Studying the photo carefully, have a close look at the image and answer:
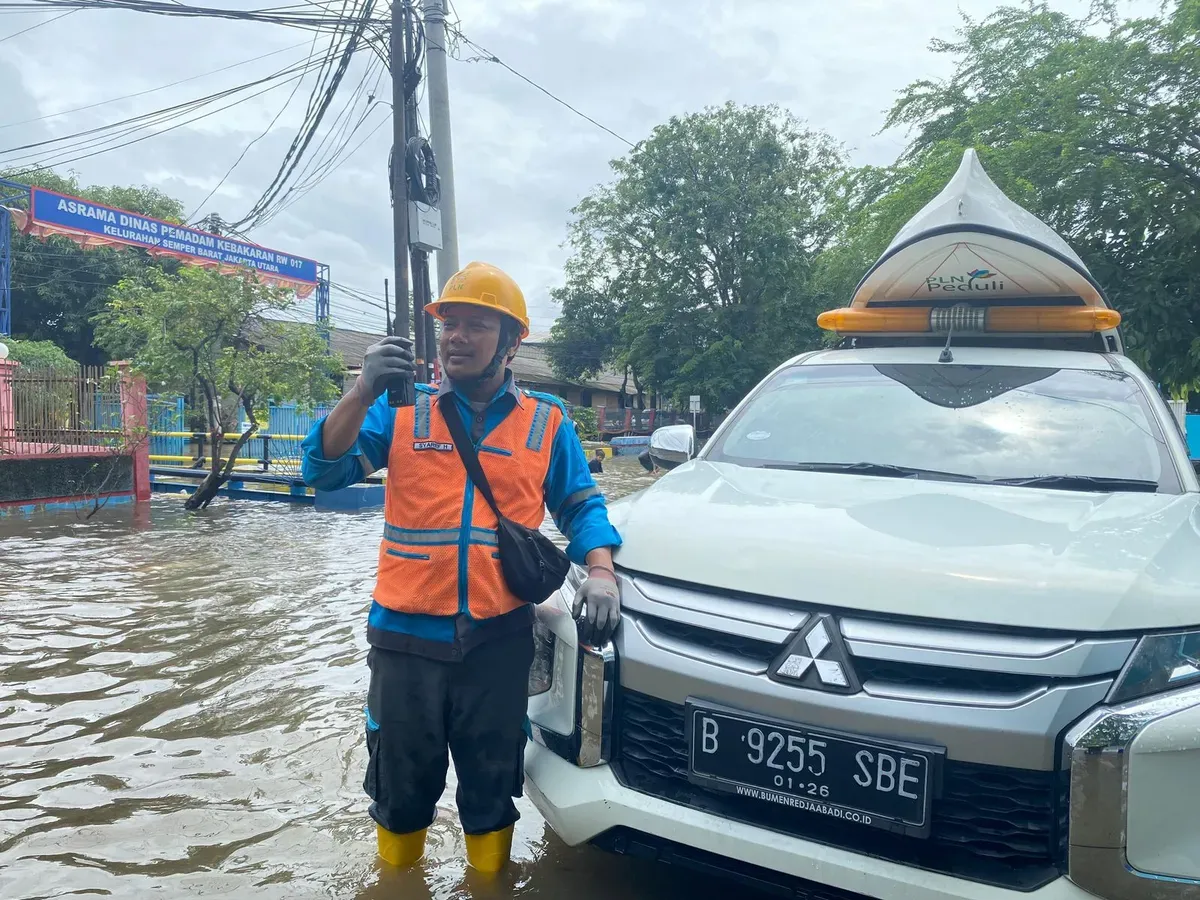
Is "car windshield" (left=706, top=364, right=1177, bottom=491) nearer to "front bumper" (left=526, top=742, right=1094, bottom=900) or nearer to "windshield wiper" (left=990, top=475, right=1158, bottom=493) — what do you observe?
"windshield wiper" (left=990, top=475, right=1158, bottom=493)

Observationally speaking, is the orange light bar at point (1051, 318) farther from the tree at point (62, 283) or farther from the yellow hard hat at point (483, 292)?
the tree at point (62, 283)

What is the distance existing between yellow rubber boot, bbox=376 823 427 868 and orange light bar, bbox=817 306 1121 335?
245 cm

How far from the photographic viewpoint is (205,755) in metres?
3.79

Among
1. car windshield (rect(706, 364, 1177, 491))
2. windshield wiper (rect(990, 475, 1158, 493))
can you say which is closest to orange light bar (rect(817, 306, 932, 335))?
car windshield (rect(706, 364, 1177, 491))

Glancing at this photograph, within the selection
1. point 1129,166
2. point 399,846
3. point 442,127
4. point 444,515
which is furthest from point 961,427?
point 1129,166

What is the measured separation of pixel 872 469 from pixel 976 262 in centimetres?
129

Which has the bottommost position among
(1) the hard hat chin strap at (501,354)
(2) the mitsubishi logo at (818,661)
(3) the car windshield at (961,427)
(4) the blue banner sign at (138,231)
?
(2) the mitsubishi logo at (818,661)

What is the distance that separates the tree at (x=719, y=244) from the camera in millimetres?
31234

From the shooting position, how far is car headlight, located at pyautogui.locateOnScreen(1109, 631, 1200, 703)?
5.82 ft

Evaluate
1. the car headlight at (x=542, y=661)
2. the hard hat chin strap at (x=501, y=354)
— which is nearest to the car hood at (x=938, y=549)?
the car headlight at (x=542, y=661)

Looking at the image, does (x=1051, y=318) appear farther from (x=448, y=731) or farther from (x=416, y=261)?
(x=416, y=261)

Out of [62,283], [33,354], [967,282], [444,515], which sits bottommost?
[444,515]

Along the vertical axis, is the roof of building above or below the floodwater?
above

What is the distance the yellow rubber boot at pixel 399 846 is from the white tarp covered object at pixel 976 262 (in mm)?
2811
